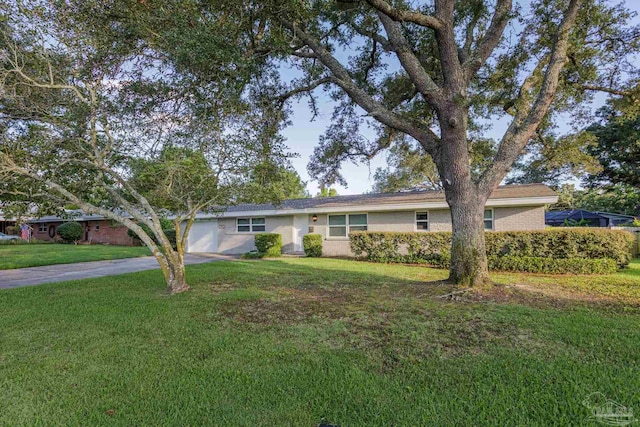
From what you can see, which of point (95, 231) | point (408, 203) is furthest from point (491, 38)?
point (95, 231)

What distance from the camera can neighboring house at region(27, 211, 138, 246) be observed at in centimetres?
2564

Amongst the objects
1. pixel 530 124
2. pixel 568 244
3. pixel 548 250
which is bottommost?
pixel 548 250

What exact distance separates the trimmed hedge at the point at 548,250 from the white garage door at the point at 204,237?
13.1 m

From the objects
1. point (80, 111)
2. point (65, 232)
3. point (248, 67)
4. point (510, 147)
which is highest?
point (248, 67)

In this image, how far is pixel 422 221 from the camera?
47.8 ft

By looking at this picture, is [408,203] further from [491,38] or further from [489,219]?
[491,38]

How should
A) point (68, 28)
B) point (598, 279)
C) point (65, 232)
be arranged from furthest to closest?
point (65, 232) < point (598, 279) < point (68, 28)

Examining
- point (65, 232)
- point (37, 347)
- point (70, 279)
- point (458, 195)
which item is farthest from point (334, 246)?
point (65, 232)

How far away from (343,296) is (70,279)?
8534mm

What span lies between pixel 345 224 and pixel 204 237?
10054 millimetres

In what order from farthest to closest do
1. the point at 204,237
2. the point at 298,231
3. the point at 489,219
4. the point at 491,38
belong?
the point at 204,237, the point at 298,231, the point at 489,219, the point at 491,38

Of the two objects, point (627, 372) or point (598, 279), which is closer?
point (627, 372)

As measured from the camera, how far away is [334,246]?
54.2ft

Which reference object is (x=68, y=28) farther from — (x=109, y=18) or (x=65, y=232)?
(x=65, y=232)
